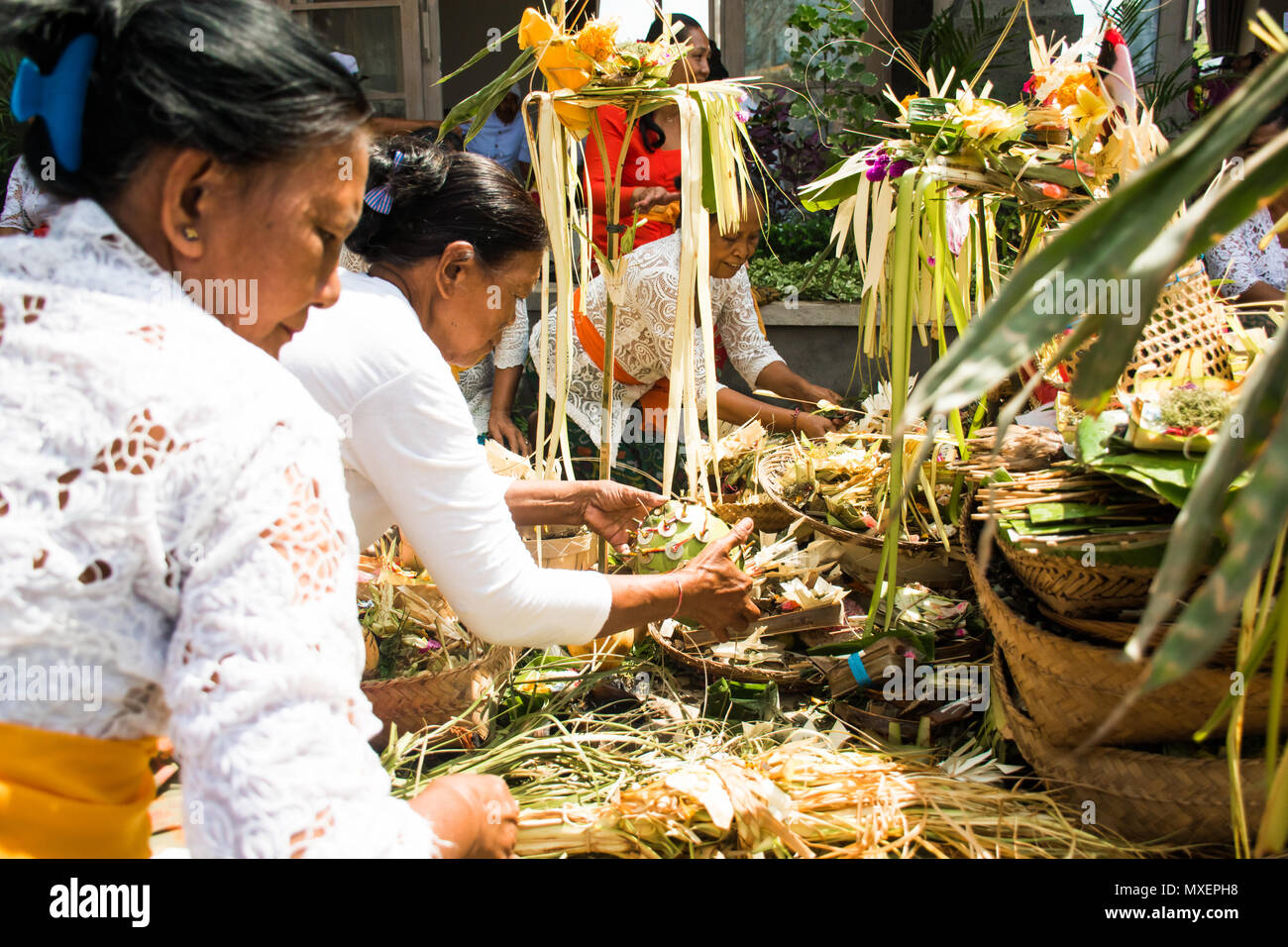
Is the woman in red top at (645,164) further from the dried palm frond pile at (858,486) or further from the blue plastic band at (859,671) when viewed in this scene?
the blue plastic band at (859,671)

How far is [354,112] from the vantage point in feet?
3.13

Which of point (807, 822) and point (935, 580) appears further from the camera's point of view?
point (935, 580)

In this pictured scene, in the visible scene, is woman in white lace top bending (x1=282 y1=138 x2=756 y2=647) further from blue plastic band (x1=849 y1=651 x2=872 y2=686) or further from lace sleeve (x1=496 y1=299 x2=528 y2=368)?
lace sleeve (x1=496 y1=299 x2=528 y2=368)

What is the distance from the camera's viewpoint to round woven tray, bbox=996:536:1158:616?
1433 mm

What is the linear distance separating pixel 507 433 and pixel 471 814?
112 inches

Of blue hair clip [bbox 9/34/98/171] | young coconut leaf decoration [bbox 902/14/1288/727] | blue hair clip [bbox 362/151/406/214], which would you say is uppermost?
blue hair clip [bbox 362/151/406/214]

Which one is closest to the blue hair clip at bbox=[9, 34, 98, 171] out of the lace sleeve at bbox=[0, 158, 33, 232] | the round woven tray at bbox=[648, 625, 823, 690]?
the round woven tray at bbox=[648, 625, 823, 690]

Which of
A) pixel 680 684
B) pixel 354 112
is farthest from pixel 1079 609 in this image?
pixel 354 112

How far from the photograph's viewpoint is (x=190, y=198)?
0.88 meters

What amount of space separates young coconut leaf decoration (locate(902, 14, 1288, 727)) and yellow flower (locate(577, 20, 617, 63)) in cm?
161

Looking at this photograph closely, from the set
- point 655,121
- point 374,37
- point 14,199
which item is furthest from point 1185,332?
point 374,37

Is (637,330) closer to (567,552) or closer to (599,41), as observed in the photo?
(567,552)

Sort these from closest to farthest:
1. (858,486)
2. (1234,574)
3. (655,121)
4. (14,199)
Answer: (1234,574) < (858,486) < (14,199) < (655,121)
